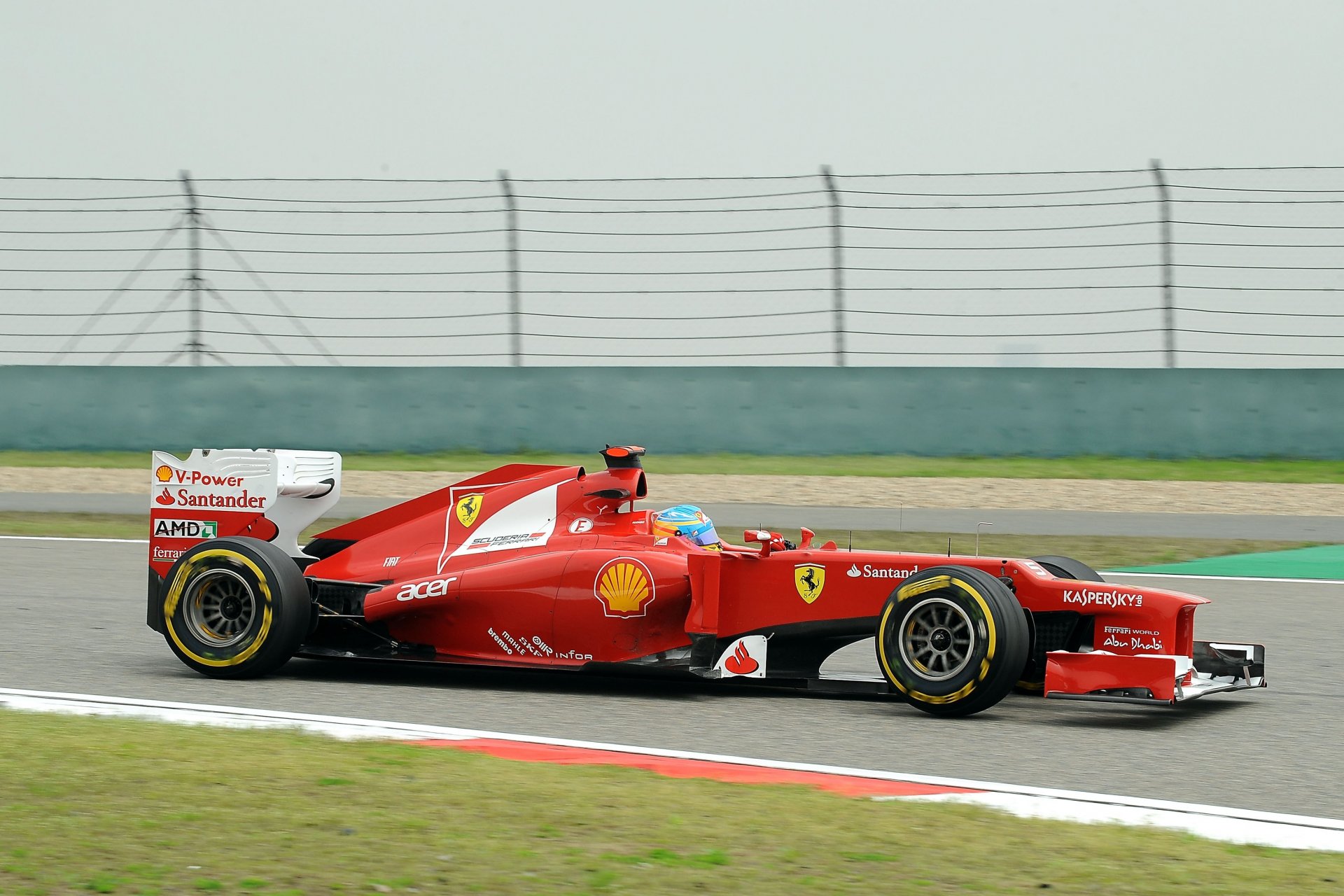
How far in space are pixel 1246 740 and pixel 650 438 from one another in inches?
451

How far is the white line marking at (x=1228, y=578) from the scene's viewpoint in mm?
10695

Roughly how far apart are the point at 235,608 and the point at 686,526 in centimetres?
213

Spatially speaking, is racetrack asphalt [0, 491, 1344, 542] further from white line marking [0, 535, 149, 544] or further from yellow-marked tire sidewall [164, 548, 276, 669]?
yellow-marked tire sidewall [164, 548, 276, 669]

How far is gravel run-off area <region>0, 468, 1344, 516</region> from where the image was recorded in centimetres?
1467

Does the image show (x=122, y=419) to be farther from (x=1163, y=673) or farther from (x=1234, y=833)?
(x=1234, y=833)

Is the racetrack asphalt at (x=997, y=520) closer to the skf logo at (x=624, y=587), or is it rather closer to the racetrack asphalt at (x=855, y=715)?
the racetrack asphalt at (x=855, y=715)

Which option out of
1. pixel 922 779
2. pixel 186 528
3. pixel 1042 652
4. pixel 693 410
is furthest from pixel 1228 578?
pixel 693 410

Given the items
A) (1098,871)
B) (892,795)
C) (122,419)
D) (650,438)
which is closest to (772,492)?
(650,438)

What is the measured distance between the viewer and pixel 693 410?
17078mm

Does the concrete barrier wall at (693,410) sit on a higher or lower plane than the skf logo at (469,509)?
higher

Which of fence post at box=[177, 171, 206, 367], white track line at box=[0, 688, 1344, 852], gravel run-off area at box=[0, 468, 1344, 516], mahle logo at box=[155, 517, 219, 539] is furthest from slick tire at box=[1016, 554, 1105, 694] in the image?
fence post at box=[177, 171, 206, 367]

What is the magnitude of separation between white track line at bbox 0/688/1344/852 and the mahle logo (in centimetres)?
110

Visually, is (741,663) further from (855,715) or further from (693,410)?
(693,410)

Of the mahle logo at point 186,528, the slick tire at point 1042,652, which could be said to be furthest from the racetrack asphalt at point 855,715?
the mahle logo at point 186,528
